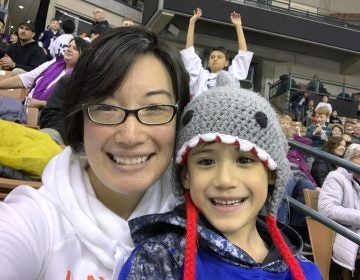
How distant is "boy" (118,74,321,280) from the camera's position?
1162 millimetres

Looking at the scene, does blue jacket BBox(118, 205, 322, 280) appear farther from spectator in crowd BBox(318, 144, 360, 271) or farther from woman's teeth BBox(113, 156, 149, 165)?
spectator in crowd BBox(318, 144, 360, 271)

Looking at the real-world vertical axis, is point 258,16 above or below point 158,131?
above

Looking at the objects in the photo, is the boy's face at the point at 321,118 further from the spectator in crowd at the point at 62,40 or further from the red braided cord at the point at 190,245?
the red braided cord at the point at 190,245

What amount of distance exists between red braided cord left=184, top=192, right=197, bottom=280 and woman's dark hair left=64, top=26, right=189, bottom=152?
305mm

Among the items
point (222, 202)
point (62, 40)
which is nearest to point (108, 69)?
point (222, 202)

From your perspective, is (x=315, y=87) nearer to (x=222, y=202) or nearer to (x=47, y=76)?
(x=47, y=76)

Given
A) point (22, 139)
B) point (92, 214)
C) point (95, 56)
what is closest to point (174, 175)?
point (92, 214)

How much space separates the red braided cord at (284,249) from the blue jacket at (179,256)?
2cm

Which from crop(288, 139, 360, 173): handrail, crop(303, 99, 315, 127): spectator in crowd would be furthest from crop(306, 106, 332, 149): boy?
crop(288, 139, 360, 173): handrail

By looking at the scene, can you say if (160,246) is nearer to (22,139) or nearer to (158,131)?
(158,131)

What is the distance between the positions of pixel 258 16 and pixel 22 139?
14450 millimetres

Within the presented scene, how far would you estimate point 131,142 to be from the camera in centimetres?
120

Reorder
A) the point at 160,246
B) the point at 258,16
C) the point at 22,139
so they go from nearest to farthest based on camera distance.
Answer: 1. the point at 160,246
2. the point at 22,139
3. the point at 258,16

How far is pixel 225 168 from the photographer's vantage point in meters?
1.22
